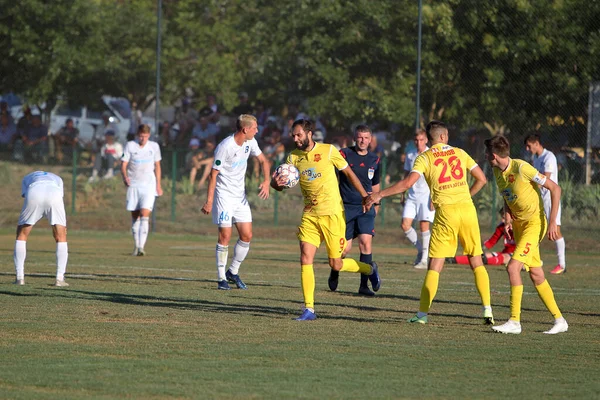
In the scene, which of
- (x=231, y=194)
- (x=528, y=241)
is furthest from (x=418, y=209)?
(x=528, y=241)

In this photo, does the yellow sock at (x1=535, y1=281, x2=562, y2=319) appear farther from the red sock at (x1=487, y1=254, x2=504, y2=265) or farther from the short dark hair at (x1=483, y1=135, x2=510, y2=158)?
the red sock at (x1=487, y1=254, x2=504, y2=265)

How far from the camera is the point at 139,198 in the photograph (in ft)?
64.7

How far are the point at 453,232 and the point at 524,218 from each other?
699mm

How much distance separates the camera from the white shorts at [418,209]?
1800cm

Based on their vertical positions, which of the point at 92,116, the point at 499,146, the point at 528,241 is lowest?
the point at 528,241

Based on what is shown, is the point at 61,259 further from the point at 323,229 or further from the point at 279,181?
the point at 323,229

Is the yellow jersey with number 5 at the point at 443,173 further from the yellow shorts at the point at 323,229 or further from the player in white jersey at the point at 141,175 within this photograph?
the player in white jersey at the point at 141,175

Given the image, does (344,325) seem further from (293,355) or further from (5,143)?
(5,143)

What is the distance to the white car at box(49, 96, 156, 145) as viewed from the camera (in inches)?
1467

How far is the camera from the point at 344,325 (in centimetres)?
1061

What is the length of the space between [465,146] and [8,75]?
15.2m

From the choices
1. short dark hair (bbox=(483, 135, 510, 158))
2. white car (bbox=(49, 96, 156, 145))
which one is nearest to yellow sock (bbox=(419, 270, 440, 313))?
short dark hair (bbox=(483, 135, 510, 158))

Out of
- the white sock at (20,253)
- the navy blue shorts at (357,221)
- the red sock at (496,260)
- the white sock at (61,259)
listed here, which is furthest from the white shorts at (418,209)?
the white sock at (20,253)

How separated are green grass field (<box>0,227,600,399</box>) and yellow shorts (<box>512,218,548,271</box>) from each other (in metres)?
0.69
